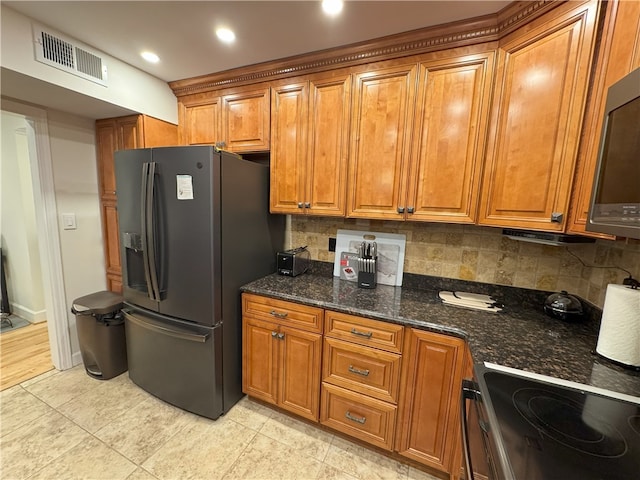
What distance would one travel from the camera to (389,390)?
1.45 m

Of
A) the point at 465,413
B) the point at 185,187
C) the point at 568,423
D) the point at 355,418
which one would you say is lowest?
the point at 355,418

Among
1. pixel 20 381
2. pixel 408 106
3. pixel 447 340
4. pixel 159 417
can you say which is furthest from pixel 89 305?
pixel 408 106

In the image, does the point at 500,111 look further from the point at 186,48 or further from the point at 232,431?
the point at 232,431

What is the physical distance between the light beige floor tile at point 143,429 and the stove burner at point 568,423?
1951mm

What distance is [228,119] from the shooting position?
207cm

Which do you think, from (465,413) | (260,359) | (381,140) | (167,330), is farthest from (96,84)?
(465,413)

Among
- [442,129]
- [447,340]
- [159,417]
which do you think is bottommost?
[159,417]

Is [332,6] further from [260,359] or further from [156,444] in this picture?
[156,444]

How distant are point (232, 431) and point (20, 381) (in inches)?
74.4

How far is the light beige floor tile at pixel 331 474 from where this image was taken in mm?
1450

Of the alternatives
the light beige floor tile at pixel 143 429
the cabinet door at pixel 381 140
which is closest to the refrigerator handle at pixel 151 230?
the light beige floor tile at pixel 143 429

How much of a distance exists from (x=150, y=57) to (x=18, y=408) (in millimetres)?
2635

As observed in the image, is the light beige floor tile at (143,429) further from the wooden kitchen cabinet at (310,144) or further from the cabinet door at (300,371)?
the wooden kitchen cabinet at (310,144)

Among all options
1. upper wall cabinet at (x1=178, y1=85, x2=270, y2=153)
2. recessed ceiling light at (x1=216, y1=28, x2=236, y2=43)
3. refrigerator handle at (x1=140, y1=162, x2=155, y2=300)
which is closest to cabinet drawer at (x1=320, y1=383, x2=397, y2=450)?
refrigerator handle at (x1=140, y1=162, x2=155, y2=300)
